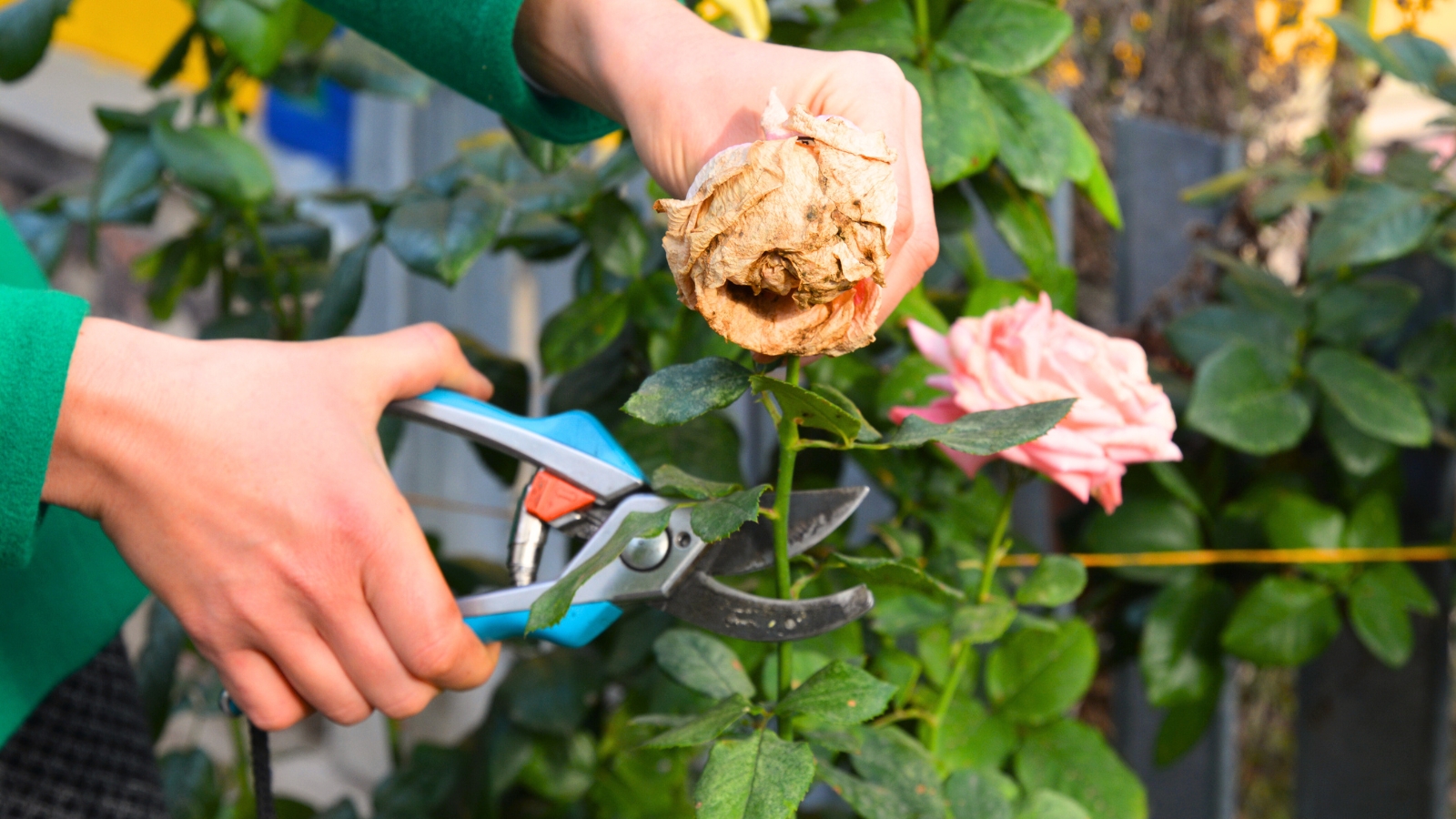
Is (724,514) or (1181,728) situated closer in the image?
(724,514)

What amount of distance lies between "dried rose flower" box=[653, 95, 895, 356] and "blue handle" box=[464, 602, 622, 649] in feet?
0.86

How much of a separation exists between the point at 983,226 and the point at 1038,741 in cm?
72

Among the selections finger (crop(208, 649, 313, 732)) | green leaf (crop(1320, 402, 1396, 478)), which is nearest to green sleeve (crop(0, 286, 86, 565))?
finger (crop(208, 649, 313, 732))

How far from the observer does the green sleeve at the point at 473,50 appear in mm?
600

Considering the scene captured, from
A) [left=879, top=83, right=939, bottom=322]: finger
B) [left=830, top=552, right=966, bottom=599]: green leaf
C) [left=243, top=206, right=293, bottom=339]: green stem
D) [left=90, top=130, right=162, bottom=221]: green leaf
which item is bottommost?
[left=243, top=206, right=293, bottom=339]: green stem

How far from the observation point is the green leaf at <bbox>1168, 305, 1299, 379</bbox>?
2.98 ft

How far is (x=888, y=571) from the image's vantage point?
50 centimetres

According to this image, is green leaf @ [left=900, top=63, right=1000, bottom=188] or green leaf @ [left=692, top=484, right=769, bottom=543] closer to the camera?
green leaf @ [left=692, top=484, right=769, bottom=543]

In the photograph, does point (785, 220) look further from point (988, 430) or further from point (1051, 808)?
point (1051, 808)

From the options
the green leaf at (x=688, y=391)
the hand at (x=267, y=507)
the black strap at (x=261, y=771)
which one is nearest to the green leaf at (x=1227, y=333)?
the green leaf at (x=688, y=391)

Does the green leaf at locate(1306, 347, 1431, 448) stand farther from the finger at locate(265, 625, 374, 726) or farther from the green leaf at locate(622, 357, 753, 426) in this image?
the finger at locate(265, 625, 374, 726)

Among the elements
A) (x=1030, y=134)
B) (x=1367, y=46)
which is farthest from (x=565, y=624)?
(x=1367, y=46)

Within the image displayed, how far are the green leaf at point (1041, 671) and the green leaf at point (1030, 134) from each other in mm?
342

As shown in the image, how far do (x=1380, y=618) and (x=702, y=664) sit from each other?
70 centimetres
